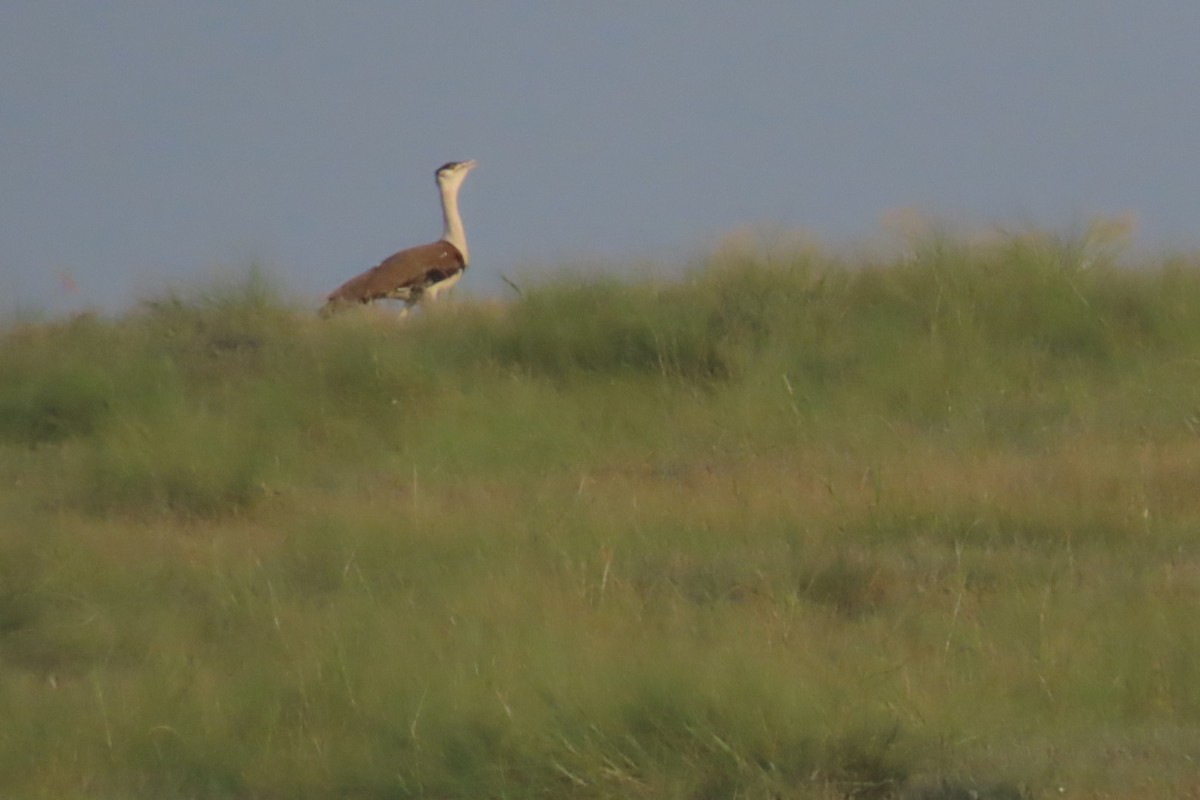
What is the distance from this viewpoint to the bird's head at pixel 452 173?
13847mm

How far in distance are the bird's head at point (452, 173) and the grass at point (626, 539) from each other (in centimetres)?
166

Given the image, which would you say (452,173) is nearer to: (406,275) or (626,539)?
(406,275)

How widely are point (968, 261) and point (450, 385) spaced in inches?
136

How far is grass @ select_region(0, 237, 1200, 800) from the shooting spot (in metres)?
5.07

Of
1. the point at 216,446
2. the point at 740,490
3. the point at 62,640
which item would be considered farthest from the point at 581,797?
the point at 216,446

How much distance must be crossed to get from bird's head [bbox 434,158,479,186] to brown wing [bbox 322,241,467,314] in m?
0.91

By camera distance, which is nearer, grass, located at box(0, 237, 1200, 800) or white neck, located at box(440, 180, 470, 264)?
grass, located at box(0, 237, 1200, 800)

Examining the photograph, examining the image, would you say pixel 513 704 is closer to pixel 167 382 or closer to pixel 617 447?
pixel 617 447

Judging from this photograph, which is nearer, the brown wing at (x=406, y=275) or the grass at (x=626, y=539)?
the grass at (x=626, y=539)

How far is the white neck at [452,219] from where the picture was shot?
13555 millimetres

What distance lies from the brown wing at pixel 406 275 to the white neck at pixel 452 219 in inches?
16.2

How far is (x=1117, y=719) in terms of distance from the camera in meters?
5.25

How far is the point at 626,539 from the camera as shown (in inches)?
300

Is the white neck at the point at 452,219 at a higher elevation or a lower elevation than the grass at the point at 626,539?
higher
